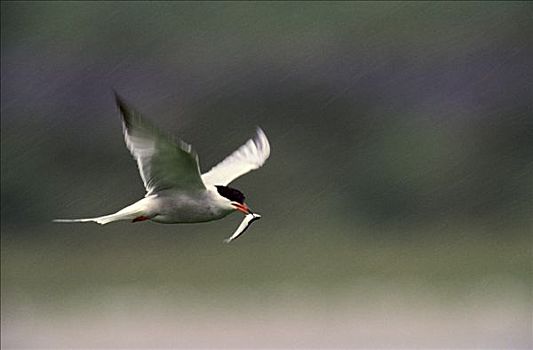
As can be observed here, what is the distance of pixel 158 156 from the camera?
184 inches

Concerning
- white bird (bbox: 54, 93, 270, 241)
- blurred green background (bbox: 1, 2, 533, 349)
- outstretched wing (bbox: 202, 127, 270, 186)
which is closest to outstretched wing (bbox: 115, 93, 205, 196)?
white bird (bbox: 54, 93, 270, 241)

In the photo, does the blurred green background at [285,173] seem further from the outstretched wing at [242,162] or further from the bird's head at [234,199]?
the bird's head at [234,199]

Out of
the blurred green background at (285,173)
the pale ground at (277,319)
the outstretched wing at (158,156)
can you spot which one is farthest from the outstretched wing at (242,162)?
the pale ground at (277,319)

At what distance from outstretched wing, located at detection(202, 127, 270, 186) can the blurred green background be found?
11.0ft

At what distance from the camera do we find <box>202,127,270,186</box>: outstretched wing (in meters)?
5.50

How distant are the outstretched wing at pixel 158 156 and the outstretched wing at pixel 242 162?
2.20 feet

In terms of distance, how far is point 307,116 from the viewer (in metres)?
14.5

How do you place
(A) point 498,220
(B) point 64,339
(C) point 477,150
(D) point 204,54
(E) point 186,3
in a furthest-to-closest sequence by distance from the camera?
(E) point 186,3 < (D) point 204,54 < (C) point 477,150 < (A) point 498,220 < (B) point 64,339

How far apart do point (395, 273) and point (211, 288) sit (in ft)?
3.99

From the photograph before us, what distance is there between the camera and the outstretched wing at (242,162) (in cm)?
550

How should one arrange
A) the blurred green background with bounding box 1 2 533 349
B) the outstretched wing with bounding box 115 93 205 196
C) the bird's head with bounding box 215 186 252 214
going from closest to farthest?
the outstretched wing with bounding box 115 93 205 196
the bird's head with bounding box 215 186 252 214
the blurred green background with bounding box 1 2 533 349

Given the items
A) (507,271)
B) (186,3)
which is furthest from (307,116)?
(507,271)

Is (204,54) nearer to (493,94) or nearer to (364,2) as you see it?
(364,2)

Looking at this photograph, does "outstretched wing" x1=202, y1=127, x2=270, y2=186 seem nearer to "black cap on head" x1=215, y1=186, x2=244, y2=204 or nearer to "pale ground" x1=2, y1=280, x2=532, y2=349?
"black cap on head" x1=215, y1=186, x2=244, y2=204
